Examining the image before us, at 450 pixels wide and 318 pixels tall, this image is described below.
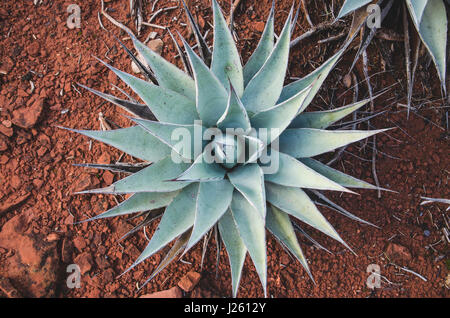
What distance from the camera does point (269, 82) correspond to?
1587mm

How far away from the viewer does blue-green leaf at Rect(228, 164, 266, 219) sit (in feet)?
4.36

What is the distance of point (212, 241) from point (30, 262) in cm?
108

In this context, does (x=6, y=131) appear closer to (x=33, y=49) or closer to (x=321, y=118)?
(x=33, y=49)

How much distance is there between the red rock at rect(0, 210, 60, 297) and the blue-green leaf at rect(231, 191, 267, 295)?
1.25m

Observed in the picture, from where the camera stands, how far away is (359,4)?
1.68m

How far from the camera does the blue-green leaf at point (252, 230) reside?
56.9 inches

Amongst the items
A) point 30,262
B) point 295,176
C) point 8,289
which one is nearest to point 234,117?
point 295,176

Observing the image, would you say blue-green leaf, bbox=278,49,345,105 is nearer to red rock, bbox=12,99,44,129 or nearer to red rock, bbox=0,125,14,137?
red rock, bbox=12,99,44,129

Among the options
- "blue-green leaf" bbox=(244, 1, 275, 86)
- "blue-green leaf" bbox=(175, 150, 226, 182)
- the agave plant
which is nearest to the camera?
"blue-green leaf" bbox=(175, 150, 226, 182)

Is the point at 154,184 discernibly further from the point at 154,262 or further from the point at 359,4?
the point at 359,4

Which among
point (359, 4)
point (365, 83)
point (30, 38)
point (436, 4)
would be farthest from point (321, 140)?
point (30, 38)

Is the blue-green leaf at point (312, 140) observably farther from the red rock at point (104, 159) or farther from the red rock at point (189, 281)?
the red rock at point (104, 159)

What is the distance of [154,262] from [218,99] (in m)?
1.16

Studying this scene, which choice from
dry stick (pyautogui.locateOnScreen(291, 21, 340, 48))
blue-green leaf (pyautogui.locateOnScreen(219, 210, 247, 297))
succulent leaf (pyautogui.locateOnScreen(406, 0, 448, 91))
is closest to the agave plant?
succulent leaf (pyautogui.locateOnScreen(406, 0, 448, 91))
